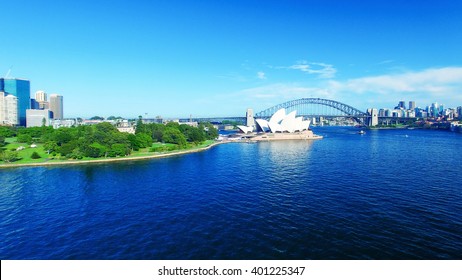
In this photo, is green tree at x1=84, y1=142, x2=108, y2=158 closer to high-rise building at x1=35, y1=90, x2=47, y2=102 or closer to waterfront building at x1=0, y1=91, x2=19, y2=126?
waterfront building at x1=0, y1=91, x2=19, y2=126

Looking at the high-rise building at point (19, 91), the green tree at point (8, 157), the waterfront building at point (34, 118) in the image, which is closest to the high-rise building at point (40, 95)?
the high-rise building at point (19, 91)

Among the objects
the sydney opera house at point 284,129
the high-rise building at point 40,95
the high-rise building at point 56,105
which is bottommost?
the sydney opera house at point 284,129

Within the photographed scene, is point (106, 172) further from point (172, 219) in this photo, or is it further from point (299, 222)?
point (299, 222)

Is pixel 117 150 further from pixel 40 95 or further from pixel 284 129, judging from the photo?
pixel 40 95

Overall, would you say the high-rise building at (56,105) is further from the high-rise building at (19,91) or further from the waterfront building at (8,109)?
the waterfront building at (8,109)

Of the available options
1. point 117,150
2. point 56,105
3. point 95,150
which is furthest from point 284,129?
point 56,105

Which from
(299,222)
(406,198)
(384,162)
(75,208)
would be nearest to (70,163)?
(75,208)

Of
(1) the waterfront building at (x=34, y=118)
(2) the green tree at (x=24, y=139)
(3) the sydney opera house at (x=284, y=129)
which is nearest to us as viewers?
(2) the green tree at (x=24, y=139)
